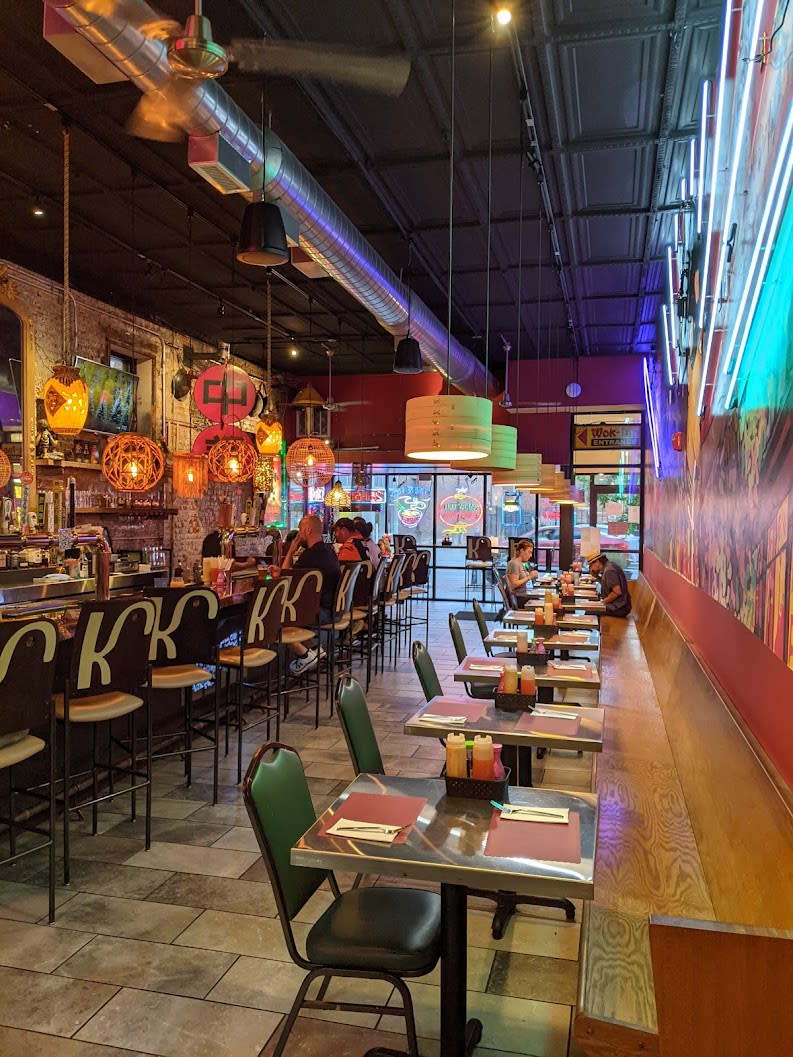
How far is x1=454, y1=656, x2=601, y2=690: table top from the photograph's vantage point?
4.06m

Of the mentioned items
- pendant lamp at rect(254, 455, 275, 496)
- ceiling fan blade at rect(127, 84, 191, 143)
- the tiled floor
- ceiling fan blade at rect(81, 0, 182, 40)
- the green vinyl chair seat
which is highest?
ceiling fan blade at rect(81, 0, 182, 40)

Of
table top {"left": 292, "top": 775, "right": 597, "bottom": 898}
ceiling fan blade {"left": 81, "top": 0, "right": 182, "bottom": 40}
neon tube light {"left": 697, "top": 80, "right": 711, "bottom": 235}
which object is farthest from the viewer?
neon tube light {"left": 697, "top": 80, "right": 711, "bottom": 235}

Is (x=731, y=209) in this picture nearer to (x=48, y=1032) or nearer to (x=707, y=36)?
(x=707, y=36)

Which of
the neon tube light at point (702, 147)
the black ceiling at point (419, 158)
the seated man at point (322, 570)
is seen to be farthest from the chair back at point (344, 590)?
the neon tube light at point (702, 147)

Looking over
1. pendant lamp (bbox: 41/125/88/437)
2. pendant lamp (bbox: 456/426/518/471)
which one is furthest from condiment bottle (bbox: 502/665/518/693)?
pendant lamp (bbox: 41/125/88/437)

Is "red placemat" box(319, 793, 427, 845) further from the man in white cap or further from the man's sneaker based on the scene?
the man in white cap

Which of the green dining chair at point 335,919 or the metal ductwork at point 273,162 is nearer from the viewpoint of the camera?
the green dining chair at point 335,919

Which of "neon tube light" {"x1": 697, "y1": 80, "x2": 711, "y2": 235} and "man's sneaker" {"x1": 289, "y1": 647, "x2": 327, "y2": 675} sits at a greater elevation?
"neon tube light" {"x1": 697, "y1": 80, "x2": 711, "y2": 235}

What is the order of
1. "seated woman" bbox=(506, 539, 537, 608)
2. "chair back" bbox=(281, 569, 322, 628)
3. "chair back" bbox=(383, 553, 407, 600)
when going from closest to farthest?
"chair back" bbox=(281, 569, 322, 628) < "chair back" bbox=(383, 553, 407, 600) < "seated woman" bbox=(506, 539, 537, 608)

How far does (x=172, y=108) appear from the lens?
3988 mm

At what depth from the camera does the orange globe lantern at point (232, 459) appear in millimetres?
8062

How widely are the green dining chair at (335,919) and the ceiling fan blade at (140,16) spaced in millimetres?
3153

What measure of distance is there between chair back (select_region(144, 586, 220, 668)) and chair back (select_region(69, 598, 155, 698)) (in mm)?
541

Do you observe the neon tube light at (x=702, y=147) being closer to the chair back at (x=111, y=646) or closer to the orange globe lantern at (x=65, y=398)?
the chair back at (x=111, y=646)
